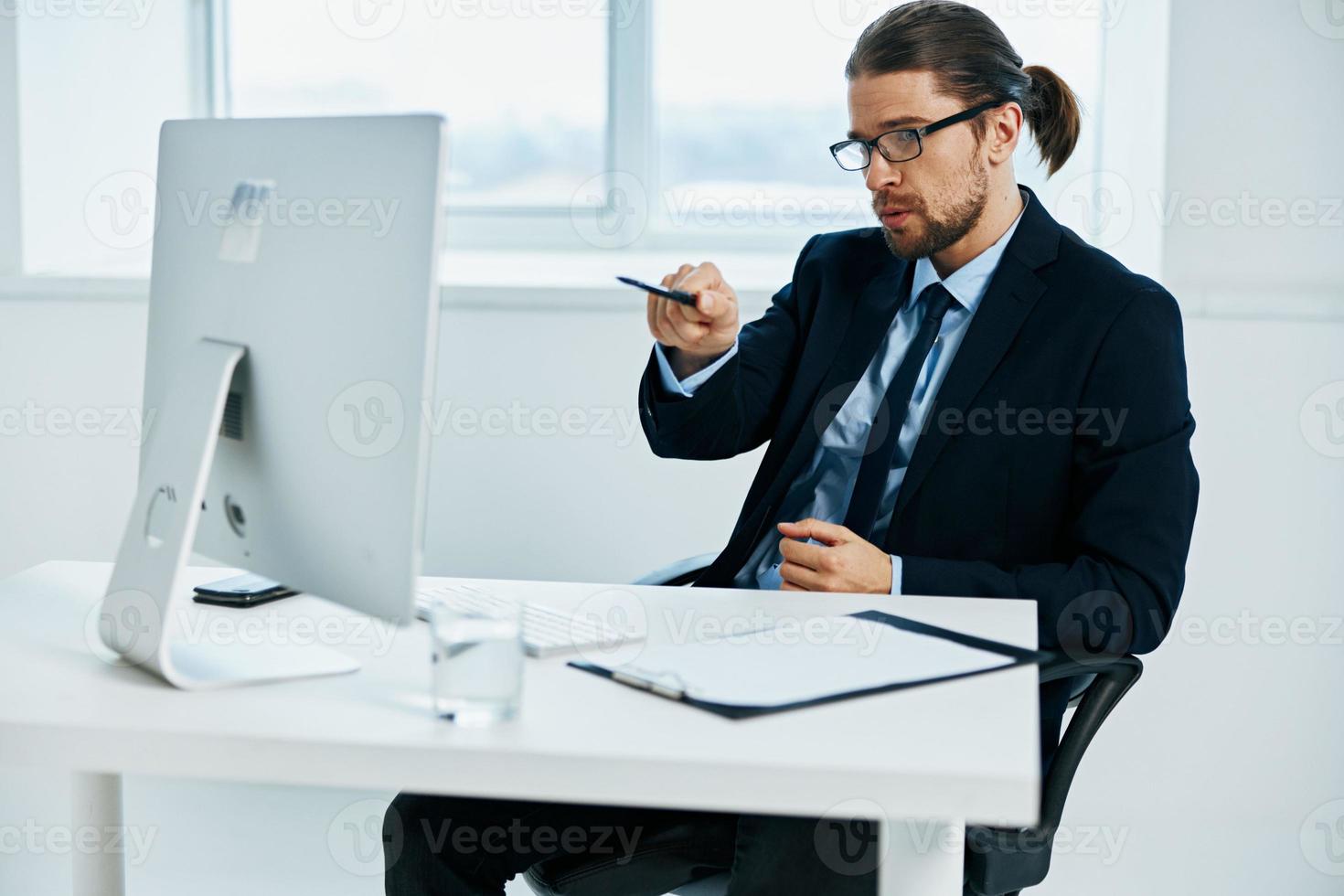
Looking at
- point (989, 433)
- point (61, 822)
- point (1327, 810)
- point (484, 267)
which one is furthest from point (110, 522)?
point (1327, 810)

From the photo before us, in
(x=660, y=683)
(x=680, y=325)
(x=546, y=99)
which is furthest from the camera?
(x=546, y=99)

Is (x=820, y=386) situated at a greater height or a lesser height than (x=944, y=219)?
lesser

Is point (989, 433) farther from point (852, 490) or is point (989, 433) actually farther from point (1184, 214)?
point (1184, 214)

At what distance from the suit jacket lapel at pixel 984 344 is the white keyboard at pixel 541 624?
505 mm

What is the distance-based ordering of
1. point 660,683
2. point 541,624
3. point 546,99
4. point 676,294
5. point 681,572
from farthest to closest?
1. point 546,99
2. point 681,572
3. point 676,294
4. point 541,624
5. point 660,683

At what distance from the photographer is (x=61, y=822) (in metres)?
2.48

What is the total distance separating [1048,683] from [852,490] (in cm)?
40

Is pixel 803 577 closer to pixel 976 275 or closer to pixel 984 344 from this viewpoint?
pixel 984 344

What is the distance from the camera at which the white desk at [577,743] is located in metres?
0.92

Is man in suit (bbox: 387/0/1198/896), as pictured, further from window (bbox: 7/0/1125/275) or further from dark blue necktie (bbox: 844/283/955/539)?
window (bbox: 7/0/1125/275)

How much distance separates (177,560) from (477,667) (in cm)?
29

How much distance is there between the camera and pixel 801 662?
1157 millimetres

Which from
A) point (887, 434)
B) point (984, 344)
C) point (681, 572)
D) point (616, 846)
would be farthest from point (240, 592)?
point (984, 344)

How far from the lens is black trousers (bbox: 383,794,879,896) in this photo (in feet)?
4.14
